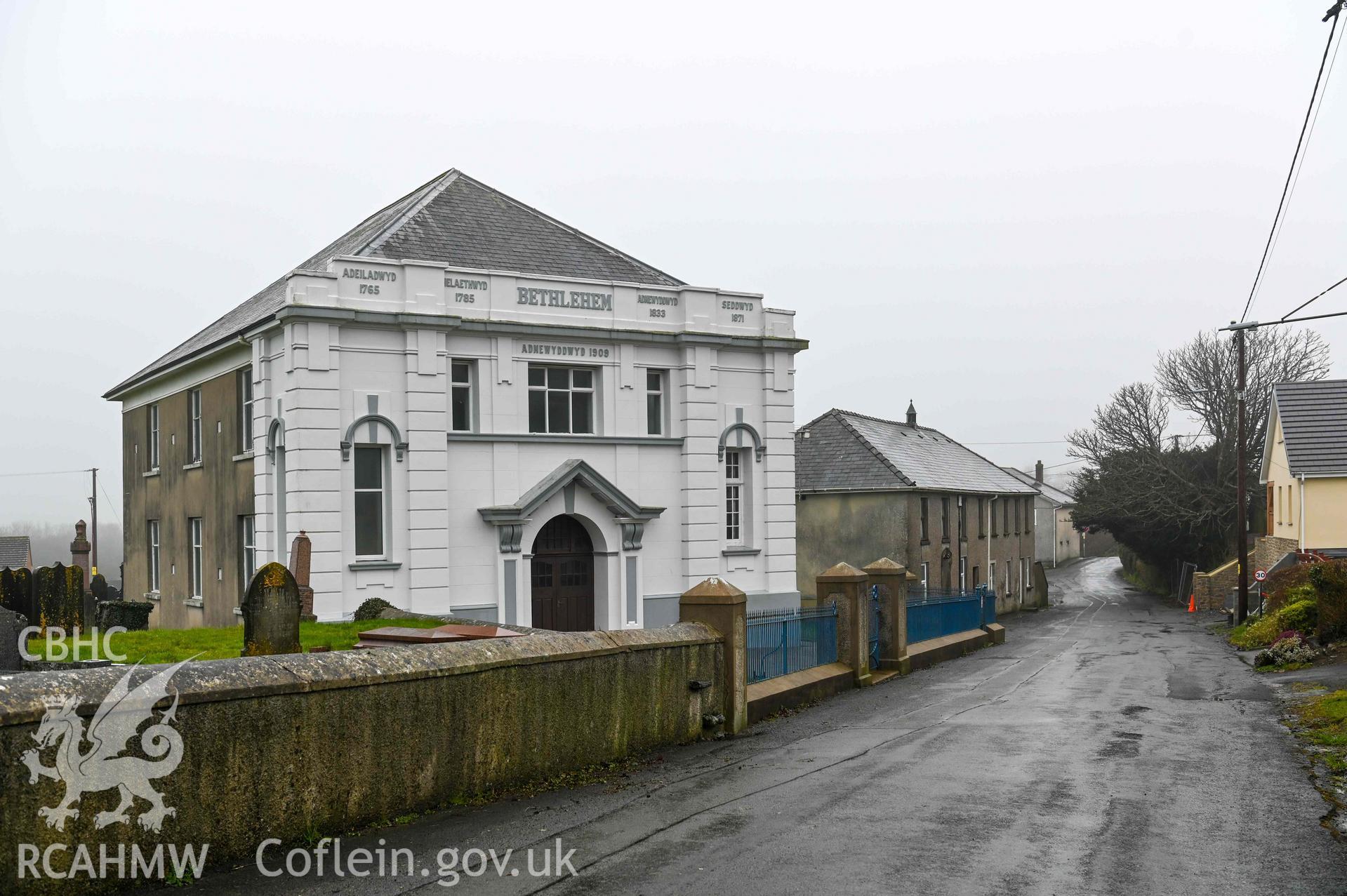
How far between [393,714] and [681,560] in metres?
20.1

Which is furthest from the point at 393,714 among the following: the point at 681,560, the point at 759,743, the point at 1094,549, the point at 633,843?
the point at 1094,549

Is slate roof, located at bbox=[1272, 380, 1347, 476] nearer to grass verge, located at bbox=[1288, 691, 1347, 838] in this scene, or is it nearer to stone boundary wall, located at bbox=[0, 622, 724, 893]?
grass verge, located at bbox=[1288, 691, 1347, 838]

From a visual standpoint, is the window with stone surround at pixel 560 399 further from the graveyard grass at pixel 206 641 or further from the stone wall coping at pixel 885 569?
the stone wall coping at pixel 885 569

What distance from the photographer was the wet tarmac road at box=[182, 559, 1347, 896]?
24.0 ft

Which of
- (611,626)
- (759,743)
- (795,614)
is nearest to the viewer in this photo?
(759,743)

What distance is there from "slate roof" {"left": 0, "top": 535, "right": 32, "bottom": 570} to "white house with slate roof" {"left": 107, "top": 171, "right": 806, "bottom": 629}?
115ft

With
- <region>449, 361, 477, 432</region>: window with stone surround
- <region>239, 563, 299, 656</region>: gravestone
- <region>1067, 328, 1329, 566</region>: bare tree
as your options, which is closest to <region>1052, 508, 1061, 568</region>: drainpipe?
<region>1067, 328, 1329, 566</region>: bare tree

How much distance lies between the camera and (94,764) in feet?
22.5

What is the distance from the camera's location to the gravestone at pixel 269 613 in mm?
11109

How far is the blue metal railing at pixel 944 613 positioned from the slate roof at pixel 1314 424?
42.8ft

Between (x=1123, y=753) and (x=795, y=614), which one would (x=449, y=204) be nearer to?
(x=795, y=614)

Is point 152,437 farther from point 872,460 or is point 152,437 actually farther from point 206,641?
point 872,460

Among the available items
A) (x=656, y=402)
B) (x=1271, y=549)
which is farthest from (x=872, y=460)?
(x=656, y=402)

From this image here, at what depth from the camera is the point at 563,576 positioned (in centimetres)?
2734
